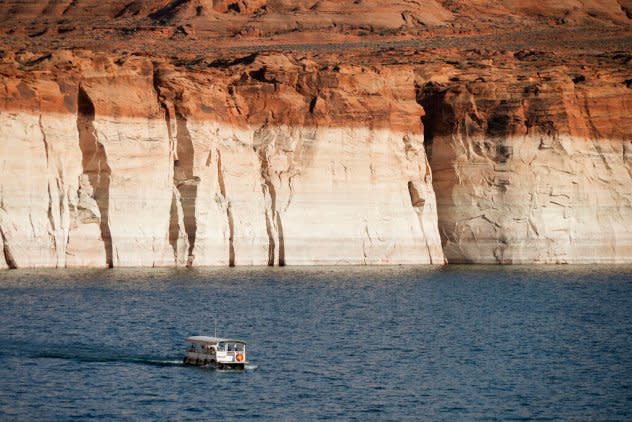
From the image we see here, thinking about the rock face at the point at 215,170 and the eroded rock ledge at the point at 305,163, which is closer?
the rock face at the point at 215,170

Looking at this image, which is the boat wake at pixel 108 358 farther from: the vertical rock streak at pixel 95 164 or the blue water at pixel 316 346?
the vertical rock streak at pixel 95 164

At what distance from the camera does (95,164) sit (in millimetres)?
54219

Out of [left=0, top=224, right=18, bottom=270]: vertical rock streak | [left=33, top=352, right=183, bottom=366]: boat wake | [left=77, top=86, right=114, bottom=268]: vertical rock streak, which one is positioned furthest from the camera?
[left=77, top=86, right=114, bottom=268]: vertical rock streak

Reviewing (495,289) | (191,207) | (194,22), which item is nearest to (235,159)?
(191,207)

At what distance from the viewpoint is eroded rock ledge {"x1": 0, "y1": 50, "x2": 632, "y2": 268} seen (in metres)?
53.2

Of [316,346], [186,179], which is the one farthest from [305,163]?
[316,346]

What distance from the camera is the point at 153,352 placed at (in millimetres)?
35312

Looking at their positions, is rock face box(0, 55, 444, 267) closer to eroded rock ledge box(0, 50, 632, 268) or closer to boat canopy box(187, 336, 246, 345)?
eroded rock ledge box(0, 50, 632, 268)

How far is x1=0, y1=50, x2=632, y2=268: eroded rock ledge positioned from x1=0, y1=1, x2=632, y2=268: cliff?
0.26ft

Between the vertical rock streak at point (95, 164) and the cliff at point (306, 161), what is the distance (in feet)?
0.19

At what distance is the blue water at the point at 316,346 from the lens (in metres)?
29.2

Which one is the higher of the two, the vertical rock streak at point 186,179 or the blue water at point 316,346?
the vertical rock streak at point 186,179

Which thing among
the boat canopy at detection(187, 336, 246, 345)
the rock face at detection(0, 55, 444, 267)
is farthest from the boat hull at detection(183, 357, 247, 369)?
the rock face at detection(0, 55, 444, 267)

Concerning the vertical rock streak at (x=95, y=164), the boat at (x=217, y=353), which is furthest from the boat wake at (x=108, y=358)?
the vertical rock streak at (x=95, y=164)
